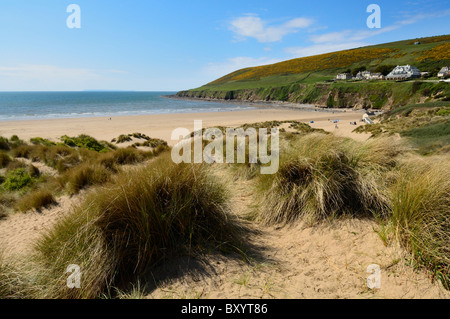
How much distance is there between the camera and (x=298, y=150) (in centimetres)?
489

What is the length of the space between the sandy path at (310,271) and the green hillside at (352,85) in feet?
123

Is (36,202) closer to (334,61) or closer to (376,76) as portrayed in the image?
(376,76)

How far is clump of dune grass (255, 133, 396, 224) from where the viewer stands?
4.13m

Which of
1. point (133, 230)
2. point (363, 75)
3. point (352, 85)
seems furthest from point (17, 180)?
point (363, 75)

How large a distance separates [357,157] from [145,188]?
368 centimetres

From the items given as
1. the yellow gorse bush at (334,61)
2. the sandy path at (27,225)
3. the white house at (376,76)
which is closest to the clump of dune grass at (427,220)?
the sandy path at (27,225)

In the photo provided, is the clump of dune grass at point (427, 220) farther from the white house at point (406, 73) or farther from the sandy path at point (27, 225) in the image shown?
the white house at point (406, 73)

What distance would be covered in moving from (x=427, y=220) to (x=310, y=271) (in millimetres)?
1465

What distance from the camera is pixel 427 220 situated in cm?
298

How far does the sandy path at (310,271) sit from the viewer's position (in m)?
2.71

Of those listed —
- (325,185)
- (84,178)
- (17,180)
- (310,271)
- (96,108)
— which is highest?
(96,108)

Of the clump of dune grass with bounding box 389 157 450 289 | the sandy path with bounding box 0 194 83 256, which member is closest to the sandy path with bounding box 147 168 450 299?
the clump of dune grass with bounding box 389 157 450 289
